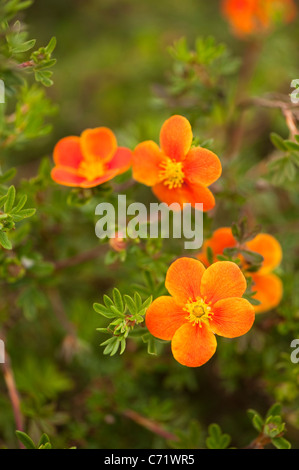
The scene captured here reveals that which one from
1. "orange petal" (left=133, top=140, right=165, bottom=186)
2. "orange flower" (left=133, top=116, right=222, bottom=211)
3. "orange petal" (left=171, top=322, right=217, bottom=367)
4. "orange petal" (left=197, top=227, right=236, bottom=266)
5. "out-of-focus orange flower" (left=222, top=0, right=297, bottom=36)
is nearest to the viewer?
"orange petal" (left=171, top=322, right=217, bottom=367)

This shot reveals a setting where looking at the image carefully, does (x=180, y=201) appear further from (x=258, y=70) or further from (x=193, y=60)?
(x=258, y=70)

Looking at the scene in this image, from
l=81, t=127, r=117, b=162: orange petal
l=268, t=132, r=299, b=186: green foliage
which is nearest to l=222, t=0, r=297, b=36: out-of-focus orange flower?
l=268, t=132, r=299, b=186: green foliage

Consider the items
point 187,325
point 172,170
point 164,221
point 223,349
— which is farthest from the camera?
point 223,349

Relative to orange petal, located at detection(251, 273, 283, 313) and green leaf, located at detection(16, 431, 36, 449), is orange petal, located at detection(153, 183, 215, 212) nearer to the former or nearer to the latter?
orange petal, located at detection(251, 273, 283, 313)

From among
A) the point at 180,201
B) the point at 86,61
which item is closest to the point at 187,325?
the point at 180,201

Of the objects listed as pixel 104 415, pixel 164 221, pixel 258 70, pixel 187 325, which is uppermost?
pixel 258 70

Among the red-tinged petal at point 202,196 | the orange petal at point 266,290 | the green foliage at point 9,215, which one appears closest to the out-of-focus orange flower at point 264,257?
the orange petal at point 266,290
